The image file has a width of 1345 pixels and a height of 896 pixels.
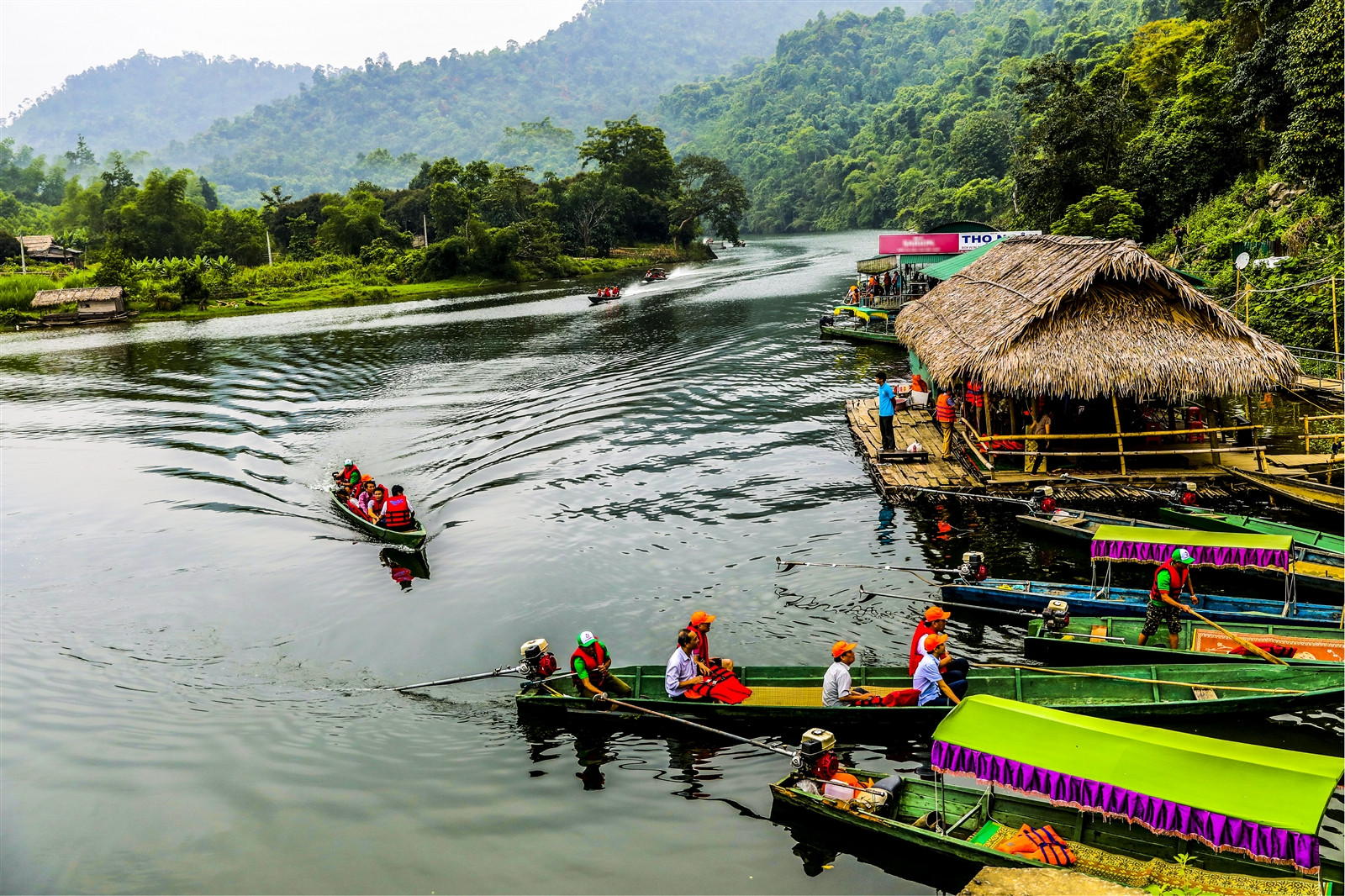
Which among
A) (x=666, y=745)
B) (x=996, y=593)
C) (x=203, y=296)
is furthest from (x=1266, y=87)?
(x=203, y=296)

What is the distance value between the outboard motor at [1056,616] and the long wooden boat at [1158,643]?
0.20 feet

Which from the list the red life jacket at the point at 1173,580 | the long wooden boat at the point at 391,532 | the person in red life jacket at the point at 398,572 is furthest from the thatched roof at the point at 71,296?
the red life jacket at the point at 1173,580

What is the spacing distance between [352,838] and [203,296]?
7166 centimetres

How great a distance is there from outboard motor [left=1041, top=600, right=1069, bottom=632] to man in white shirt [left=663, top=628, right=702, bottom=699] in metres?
5.47

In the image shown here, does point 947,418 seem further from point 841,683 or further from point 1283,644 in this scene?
point 841,683

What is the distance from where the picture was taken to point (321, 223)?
94562 mm

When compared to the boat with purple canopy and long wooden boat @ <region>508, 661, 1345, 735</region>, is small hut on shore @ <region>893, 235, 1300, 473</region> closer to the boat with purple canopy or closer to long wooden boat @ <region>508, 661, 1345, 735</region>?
the boat with purple canopy

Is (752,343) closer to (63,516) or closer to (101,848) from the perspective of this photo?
(63,516)

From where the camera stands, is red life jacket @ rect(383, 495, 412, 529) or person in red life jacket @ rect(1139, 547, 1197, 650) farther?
red life jacket @ rect(383, 495, 412, 529)

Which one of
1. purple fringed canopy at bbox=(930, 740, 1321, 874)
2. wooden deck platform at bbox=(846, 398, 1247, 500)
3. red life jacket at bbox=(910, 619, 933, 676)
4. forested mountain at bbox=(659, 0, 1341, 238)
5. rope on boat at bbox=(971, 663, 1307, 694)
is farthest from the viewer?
forested mountain at bbox=(659, 0, 1341, 238)

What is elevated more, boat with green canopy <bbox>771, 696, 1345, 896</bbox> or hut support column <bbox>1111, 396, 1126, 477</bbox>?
hut support column <bbox>1111, 396, 1126, 477</bbox>

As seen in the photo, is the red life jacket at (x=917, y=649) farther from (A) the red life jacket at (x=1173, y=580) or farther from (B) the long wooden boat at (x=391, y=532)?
(B) the long wooden boat at (x=391, y=532)

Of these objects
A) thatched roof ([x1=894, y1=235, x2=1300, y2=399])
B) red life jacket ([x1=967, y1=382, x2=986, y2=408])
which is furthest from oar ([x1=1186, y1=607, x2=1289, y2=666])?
red life jacket ([x1=967, y1=382, x2=986, y2=408])

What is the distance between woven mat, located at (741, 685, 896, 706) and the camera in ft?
40.4
